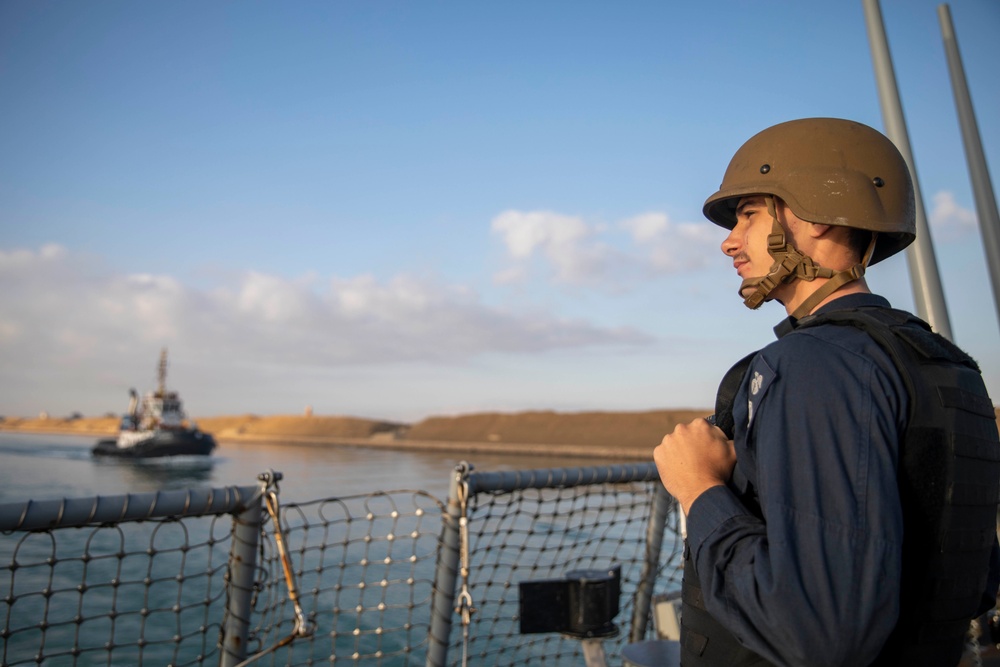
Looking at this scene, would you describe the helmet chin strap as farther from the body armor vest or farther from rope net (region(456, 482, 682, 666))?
rope net (region(456, 482, 682, 666))

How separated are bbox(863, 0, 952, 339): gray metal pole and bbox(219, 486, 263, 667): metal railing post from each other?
13.2ft

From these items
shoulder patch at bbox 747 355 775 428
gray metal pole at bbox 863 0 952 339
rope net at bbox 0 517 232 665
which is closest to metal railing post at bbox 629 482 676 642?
gray metal pole at bbox 863 0 952 339

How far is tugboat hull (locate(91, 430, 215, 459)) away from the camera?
138 feet

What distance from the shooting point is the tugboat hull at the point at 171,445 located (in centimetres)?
4219

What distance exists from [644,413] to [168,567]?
48585mm

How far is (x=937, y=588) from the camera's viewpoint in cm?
117

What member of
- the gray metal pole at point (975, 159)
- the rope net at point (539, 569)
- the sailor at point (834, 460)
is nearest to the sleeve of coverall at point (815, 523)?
the sailor at point (834, 460)

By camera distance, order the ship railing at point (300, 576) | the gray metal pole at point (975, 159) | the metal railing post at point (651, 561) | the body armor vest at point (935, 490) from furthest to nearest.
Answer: the gray metal pole at point (975, 159) < the metal railing post at point (651, 561) < the ship railing at point (300, 576) < the body armor vest at point (935, 490)

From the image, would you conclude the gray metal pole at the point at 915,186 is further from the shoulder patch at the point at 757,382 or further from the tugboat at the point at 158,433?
the tugboat at the point at 158,433

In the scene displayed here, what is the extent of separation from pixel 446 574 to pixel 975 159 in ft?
21.6

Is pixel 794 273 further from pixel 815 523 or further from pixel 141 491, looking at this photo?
pixel 141 491

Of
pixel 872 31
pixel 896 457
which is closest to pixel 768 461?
pixel 896 457

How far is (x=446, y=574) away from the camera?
298 cm

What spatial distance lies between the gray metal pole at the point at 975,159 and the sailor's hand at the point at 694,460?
19.7 ft
